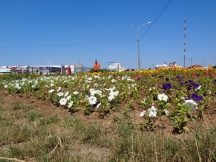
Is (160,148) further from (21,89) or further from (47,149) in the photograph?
(21,89)

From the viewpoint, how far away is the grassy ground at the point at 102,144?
6.24 feet

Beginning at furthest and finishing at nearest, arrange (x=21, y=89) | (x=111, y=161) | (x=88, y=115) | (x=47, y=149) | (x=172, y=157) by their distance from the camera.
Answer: (x=21, y=89) → (x=88, y=115) → (x=47, y=149) → (x=111, y=161) → (x=172, y=157)

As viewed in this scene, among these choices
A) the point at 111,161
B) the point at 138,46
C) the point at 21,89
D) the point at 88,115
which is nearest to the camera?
the point at 111,161

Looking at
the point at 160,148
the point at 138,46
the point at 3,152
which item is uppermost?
the point at 138,46

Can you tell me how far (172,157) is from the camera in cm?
197

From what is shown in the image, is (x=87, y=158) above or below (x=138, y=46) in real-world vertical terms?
below

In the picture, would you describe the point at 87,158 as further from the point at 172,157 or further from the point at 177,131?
the point at 177,131

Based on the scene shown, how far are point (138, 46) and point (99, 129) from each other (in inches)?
1133

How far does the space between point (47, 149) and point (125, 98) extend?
2971mm

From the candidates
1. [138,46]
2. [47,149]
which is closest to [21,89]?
[47,149]

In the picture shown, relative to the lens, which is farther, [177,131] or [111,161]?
[177,131]

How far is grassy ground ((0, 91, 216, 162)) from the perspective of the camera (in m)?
1.90

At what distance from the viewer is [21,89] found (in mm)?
8336

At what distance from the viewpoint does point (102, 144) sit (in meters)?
2.74
